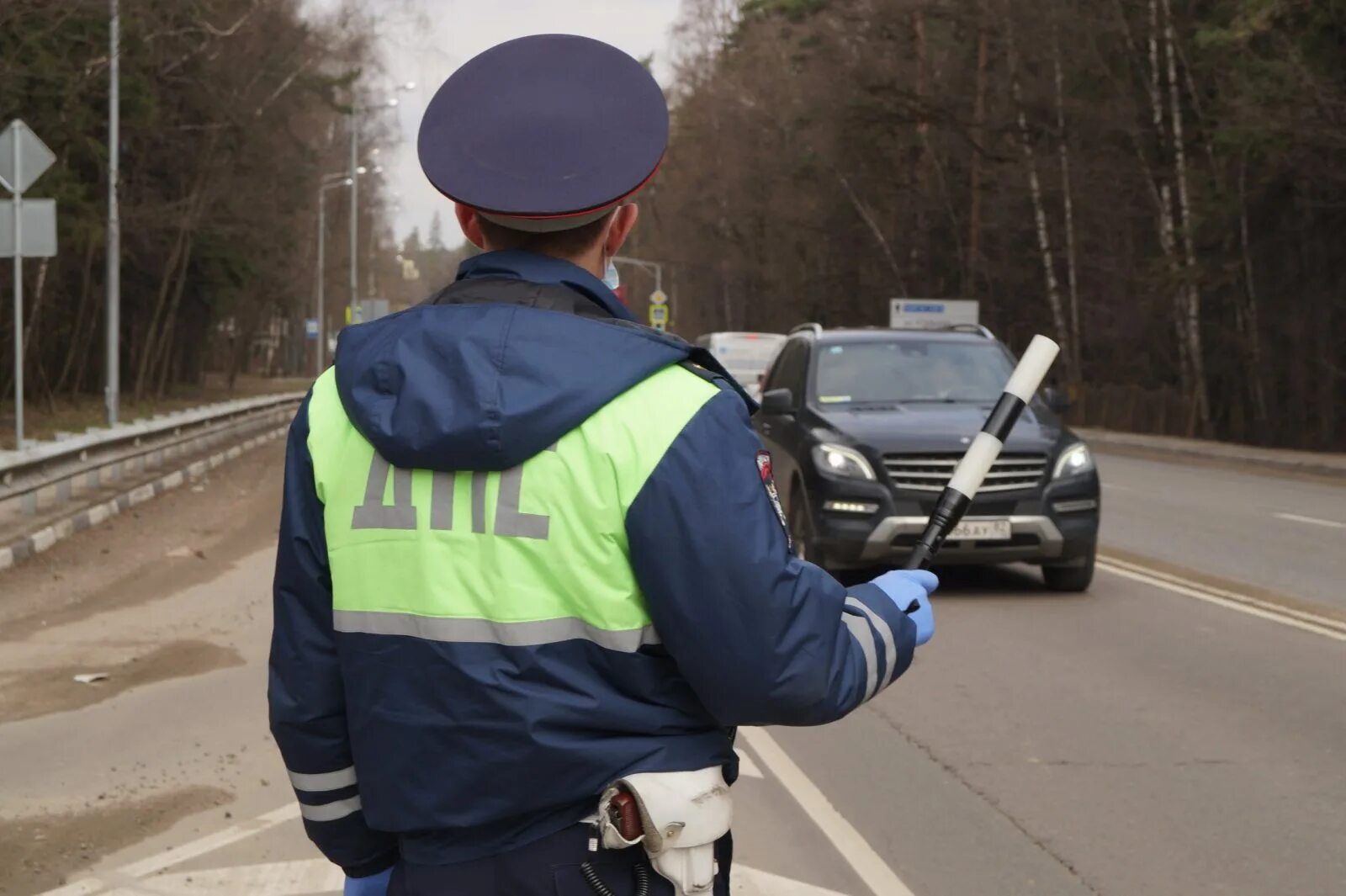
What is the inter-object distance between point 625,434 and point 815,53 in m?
59.1

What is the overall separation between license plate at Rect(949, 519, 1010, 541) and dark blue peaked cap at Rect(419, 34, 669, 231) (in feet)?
31.8

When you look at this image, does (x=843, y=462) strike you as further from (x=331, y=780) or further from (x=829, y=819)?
(x=331, y=780)

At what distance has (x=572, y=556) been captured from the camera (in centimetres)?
221

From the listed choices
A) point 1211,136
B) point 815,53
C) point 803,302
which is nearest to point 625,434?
point 1211,136

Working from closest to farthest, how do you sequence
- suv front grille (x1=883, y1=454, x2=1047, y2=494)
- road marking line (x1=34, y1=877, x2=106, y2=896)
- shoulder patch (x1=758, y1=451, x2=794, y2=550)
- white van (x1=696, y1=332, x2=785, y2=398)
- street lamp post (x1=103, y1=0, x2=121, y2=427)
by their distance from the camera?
shoulder patch (x1=758, y1=451, x2=794, y2=550)
road marking line (x1=34, y1=877, x2=106, y2=896)
suv front grille (x1=883, y1=454, x2=1047, y2=494)
street lamp post (x1=103, y1=0, x2=121, y2=427)
white van (x1=696, y1=332, x2=785, y2=398)

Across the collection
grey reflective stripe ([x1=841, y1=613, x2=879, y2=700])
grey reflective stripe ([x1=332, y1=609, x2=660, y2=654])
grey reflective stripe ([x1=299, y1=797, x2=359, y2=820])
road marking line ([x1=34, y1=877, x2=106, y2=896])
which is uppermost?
grey reflective stripe ([x1=332, y1=609, x2=660, y2=654])

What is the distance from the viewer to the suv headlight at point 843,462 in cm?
1212

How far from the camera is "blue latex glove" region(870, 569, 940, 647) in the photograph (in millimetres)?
2562

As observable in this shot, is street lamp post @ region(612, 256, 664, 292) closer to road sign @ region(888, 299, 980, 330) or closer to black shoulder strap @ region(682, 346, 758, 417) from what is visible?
road sign @ region(888, 299, 980, 330)

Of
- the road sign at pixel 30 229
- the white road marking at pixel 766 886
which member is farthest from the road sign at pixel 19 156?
the white road marking at pixel 766 886

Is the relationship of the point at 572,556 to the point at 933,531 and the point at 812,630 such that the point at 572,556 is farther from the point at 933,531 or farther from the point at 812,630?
the point at 933,531

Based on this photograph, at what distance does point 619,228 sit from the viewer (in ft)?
8.39

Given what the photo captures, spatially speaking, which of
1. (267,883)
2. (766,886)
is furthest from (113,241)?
(766,886)

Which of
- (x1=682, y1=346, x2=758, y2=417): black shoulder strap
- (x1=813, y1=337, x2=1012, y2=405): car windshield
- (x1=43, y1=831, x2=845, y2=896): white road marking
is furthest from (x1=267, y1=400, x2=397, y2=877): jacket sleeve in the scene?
(x1=813, y1=337, x2=1012, y2=405): car windshield
